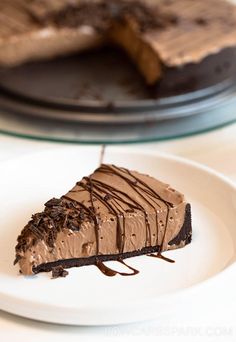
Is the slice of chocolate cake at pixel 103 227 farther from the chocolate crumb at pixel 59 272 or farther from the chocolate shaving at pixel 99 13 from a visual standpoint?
the chocolate shaving at pixel 99 13

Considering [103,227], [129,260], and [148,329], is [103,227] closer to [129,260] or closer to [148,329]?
[129,260]

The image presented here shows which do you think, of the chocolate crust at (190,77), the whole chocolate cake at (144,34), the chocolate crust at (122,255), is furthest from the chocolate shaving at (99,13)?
the chocolate crust at (122,255)

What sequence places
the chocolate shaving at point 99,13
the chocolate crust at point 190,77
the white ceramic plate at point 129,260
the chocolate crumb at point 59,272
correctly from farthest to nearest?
the chocolate shaving at point 99,13 < the chocolate crust at point 190,77 < the chocolate crumb at point 59,272 < the white ceramic plate at point 129,260

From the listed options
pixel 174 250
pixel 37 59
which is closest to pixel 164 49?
pixel 37 59

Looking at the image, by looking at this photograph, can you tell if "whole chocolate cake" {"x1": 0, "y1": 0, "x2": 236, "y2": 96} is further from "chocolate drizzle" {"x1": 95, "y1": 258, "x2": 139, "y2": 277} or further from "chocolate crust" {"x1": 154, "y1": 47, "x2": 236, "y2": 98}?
"chocolate drizzle" {"x1": 95, "y1": 258, "x2": 139, "y2": 277}

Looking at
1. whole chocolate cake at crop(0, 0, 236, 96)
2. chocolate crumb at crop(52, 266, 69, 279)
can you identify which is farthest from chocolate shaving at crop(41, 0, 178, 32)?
chocolate crumb at crop(52, 266, 69, 279)

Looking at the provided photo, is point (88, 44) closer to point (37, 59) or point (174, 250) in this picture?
point (37, 59)
